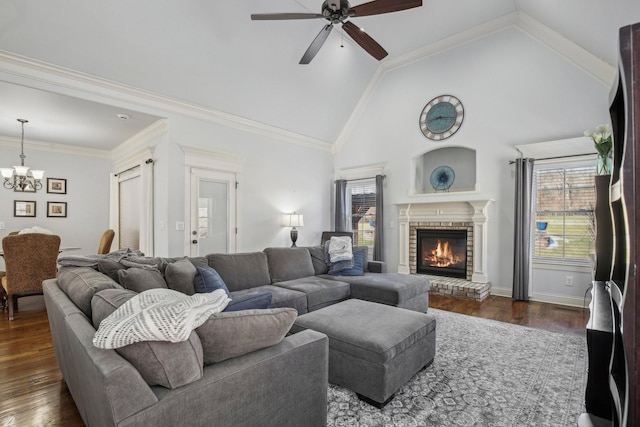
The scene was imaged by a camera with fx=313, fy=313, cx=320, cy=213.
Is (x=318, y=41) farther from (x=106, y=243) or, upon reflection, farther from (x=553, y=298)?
(x=553, y=298)

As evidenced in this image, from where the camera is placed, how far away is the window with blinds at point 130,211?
5.52 m

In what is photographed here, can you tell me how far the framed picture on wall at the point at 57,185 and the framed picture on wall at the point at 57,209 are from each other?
0.78 ft

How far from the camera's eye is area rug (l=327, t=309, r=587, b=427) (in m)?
1.91

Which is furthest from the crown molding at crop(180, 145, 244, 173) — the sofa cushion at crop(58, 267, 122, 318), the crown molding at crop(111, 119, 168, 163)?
the sofa cushion at crop(58, 267, 122, 318)

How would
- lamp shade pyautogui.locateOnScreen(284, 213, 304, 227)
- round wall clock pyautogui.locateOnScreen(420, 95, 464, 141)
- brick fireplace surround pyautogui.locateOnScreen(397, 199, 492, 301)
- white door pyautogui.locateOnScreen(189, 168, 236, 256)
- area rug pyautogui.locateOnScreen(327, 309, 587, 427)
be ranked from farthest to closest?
lamp shade pyautogui.locateOnScreen(284, 213, 304, 227), round wall clock pyautogui.locateOnScreen(420, 95, 464, 141), brick fireplace surround pyautogui.locateOnScreen(397, 199, 492, 301), white door pyautogui.locateOnScreen(189, 168, 236, 256), area rug pyautogui.locateOnScreen(327, 309, 587, 427)

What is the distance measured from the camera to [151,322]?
1074mm

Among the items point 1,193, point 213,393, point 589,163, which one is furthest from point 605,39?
Answer: point 1,193

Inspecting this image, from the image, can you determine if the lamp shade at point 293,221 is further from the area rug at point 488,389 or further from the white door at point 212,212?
the area rug at point 488,389

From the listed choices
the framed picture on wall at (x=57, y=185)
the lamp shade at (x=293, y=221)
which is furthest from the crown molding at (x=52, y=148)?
the lamp shade at (x=293, y=221)

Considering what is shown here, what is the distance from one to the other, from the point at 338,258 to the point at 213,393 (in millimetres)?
3114

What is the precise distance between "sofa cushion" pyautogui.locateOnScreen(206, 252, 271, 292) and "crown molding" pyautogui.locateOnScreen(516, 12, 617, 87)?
4.95 meters

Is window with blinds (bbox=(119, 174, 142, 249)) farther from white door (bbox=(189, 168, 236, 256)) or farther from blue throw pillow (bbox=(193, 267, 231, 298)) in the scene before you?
blue throw pillow (bbox=(193, 267, 231, 298))

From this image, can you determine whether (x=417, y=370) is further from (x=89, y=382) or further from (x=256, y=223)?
(x=256, y=223)

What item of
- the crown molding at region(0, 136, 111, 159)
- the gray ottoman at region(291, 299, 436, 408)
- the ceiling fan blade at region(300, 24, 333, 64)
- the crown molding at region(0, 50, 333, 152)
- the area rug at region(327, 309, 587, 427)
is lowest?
the area rug at region(327, 309, 587, 427)
